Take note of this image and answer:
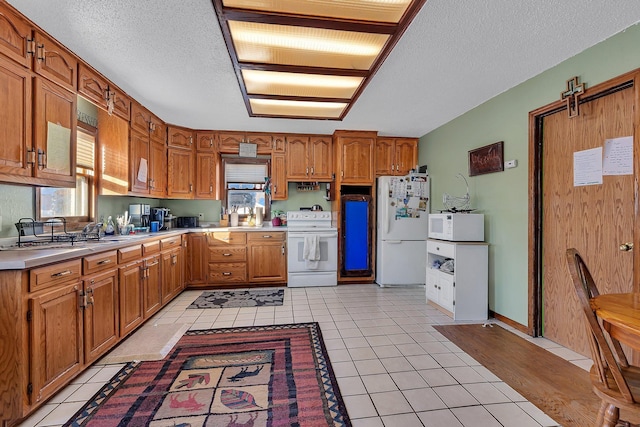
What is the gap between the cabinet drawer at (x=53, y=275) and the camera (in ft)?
5.26

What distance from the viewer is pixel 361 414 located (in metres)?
1.64

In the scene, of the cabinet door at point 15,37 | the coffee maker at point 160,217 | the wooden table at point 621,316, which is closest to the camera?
the wooden table at point 621,316

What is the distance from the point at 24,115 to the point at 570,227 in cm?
420

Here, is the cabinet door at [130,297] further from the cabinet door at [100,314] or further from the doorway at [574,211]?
the doorway at [574,211]

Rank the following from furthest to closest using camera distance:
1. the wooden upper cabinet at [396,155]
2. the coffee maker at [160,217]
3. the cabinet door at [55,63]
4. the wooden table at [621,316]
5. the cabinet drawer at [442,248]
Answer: the wooden upper cabinet at [396,155] → the coffee maker at [160,217] → the cabinet drawer at [442,248] → the cabinet door at [55,63] → the wooden table at [621,316]

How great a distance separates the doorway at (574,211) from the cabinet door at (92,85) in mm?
4027

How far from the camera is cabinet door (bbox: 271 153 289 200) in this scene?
182 inches

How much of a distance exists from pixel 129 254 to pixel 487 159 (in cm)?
382

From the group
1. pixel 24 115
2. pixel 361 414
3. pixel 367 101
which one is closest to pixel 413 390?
pixel 361 414

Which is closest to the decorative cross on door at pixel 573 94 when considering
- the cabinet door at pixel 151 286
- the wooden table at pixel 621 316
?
the wooden table at pixel 621 316

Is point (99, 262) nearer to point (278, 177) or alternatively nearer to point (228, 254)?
point (228, 254)

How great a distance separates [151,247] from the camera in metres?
3.05

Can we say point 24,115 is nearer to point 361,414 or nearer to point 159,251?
point 159,251

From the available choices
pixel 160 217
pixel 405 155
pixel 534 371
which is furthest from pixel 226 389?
pixel 405 155
